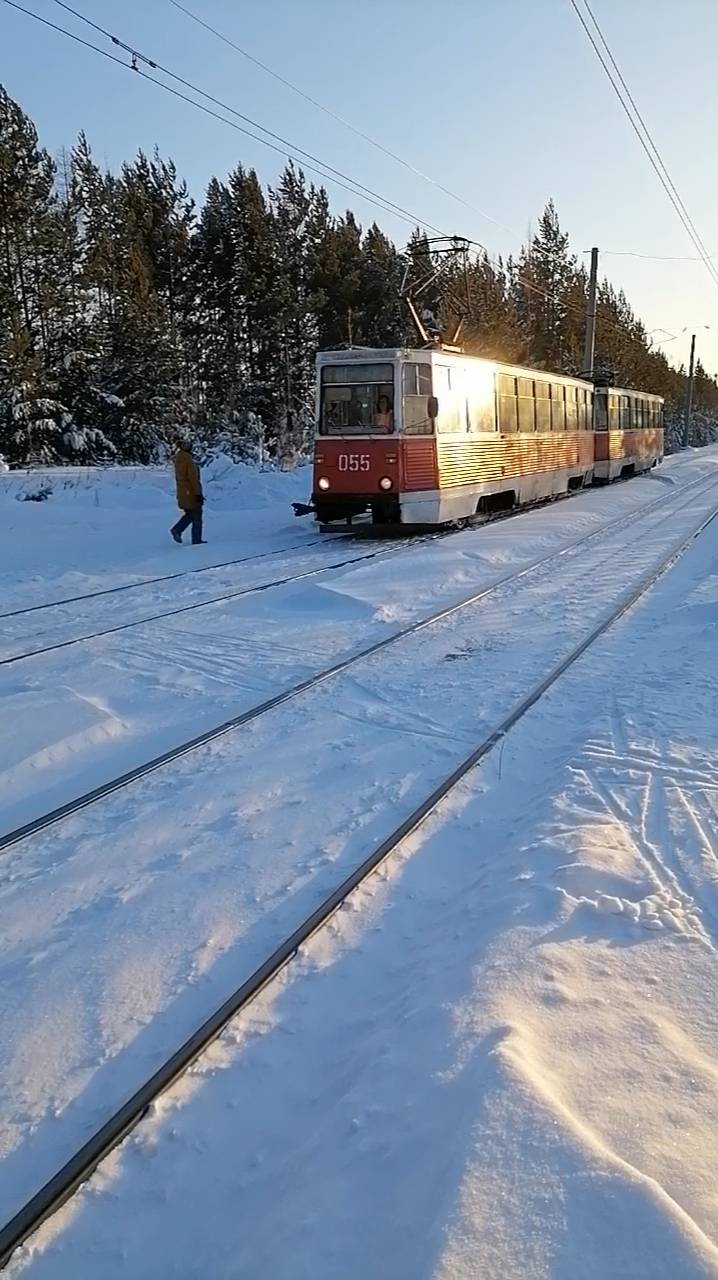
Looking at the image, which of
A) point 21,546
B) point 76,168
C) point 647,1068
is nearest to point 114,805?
point 647,1068

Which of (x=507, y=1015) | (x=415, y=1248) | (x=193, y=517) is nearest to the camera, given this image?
(x=415, y=1248)

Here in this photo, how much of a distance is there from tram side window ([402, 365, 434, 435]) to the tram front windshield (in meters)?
0.24

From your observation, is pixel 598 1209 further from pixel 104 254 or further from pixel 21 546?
pixel 104 254

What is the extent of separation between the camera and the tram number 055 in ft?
49.8

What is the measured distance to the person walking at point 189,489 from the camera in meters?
14.6

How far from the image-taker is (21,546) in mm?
15922

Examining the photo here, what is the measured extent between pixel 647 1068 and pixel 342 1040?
925mm

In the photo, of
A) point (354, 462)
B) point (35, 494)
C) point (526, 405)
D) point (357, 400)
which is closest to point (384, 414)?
point (357, 400)

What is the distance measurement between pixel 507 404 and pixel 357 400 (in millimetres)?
4985

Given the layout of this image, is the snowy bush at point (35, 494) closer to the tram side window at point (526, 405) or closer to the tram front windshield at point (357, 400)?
the tram front windshield at point (357, 400)

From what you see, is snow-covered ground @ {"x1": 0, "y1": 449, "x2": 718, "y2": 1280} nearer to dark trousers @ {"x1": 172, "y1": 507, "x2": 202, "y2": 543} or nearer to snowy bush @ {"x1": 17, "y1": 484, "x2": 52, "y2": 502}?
dark trousers @ {"x1": 172, "y1": 507, "x2": 202, "y2": 543}

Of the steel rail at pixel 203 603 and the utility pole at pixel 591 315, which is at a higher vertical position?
the utility pole at pixel 591 315

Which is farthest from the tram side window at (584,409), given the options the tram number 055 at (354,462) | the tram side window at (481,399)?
the tram number 055 at (354,462)

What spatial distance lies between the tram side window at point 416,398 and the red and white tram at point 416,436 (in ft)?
0.05
